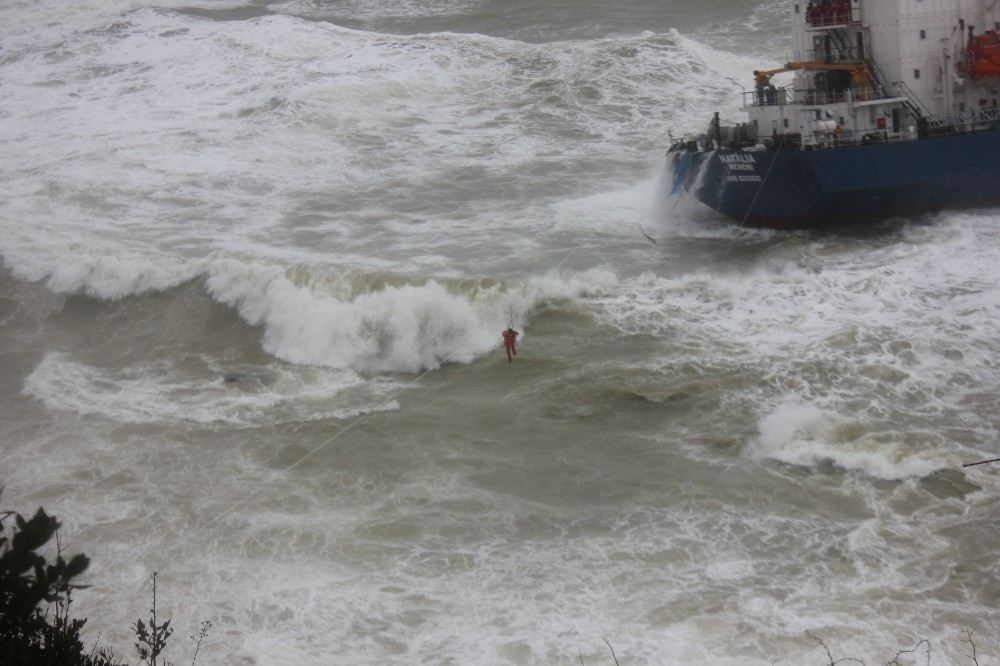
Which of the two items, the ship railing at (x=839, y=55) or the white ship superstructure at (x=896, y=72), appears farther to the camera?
the ship railing at (x=839, y=55)

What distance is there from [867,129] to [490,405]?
1226cm

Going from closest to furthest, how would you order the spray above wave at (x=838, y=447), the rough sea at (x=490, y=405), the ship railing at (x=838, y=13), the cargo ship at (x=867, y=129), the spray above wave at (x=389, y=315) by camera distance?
the rough sea at (x=490, y=405)
the spray above wave at (x=838, y=447)
the spray above wave at (x=389, y=315)
the cargo ship at (x=867, y=129)
the ship railing at (x=838, y=13)

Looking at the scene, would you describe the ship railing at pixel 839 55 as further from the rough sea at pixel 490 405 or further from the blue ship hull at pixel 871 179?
the rough sea at pixel 490 405

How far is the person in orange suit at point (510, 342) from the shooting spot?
15992 mm

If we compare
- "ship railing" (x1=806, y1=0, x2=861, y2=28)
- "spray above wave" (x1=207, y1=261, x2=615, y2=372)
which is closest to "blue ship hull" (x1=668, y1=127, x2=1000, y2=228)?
"ship railing" (x1=806, y1=0, x2=861, y2=28)

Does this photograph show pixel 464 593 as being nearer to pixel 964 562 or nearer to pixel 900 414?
pixel 964 562

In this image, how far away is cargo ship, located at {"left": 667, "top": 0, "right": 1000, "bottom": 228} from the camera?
859 inches

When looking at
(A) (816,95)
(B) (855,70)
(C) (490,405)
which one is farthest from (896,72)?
(C) (490,405)

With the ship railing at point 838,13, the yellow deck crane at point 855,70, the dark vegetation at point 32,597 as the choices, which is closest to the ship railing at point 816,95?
the yellow deck crane at point 855,70

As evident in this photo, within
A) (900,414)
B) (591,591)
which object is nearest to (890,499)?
(900,414)

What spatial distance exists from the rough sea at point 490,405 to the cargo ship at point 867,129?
678 mm

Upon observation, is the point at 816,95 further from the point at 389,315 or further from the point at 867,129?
the point at 389,315

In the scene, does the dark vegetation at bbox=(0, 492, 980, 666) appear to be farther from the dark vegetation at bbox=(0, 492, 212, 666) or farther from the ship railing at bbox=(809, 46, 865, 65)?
the ship railing at bbox=(809, 46, 865, 65)

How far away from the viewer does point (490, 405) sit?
1484 cm
